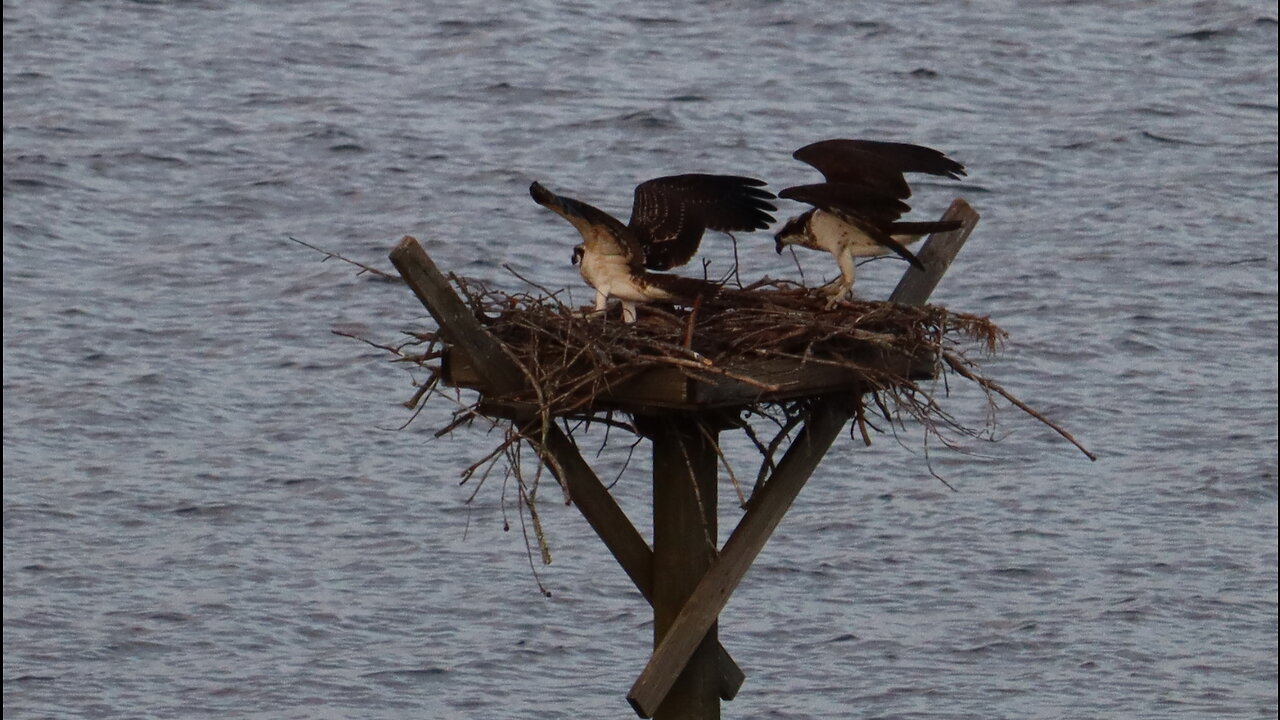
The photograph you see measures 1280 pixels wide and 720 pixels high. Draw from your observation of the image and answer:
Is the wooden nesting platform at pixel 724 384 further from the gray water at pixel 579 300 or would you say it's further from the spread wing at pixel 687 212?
the gray water at pixel 579 300

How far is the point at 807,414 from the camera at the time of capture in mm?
5062

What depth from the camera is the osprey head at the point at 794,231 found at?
5383 millimetres

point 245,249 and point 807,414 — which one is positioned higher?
point 807,414

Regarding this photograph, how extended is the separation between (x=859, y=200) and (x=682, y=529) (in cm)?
96

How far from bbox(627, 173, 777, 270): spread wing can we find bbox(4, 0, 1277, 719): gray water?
116 inches

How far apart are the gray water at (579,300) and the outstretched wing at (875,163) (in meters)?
2.81

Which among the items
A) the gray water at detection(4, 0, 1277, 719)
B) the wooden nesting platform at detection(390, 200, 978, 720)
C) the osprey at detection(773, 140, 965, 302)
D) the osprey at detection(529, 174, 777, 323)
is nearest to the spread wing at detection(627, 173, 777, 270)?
the osprey at detection(529, 174, 777, 323)

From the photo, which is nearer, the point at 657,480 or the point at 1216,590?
the point at 657,480

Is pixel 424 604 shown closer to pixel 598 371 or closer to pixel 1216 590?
pixel 1216 590

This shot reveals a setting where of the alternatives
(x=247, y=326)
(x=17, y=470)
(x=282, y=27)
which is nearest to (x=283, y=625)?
(x=17, y=470)

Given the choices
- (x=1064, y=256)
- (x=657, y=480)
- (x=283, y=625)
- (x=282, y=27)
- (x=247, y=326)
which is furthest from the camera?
(x=282, y=27)

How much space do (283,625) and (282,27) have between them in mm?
8501

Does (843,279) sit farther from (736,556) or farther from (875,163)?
(736,556)

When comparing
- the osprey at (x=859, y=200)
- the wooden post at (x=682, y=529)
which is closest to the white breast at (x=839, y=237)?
the osprey at (x=859, y=200)
